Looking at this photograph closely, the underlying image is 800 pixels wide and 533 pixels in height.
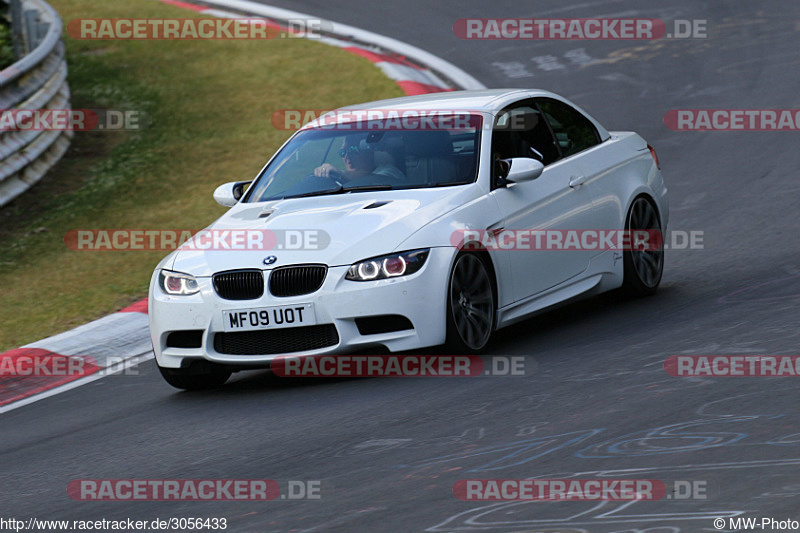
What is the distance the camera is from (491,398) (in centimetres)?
631

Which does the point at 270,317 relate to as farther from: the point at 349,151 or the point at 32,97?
the point at 32,97

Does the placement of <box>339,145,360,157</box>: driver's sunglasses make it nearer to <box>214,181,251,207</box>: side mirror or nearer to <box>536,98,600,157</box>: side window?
<box>214,181,251,207</box>: side mirror

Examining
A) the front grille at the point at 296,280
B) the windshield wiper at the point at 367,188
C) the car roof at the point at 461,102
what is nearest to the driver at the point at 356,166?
the windshield wiper at the point at 367,188

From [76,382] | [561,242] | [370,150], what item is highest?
[370,150]

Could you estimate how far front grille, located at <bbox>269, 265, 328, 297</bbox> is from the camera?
6.83m

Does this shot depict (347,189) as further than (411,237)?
Yes

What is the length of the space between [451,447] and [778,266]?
4.39 metres

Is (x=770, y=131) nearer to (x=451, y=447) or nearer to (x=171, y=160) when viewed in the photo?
(x=171, y=160)

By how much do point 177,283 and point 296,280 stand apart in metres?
0.78

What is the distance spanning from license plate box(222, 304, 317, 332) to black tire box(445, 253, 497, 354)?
2.56 feet

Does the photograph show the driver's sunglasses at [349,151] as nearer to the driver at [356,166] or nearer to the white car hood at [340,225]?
the driver at [356,166]

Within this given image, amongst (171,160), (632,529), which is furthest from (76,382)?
(171,160)

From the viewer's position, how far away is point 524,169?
754cm

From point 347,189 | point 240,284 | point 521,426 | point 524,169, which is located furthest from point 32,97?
point 521,426
